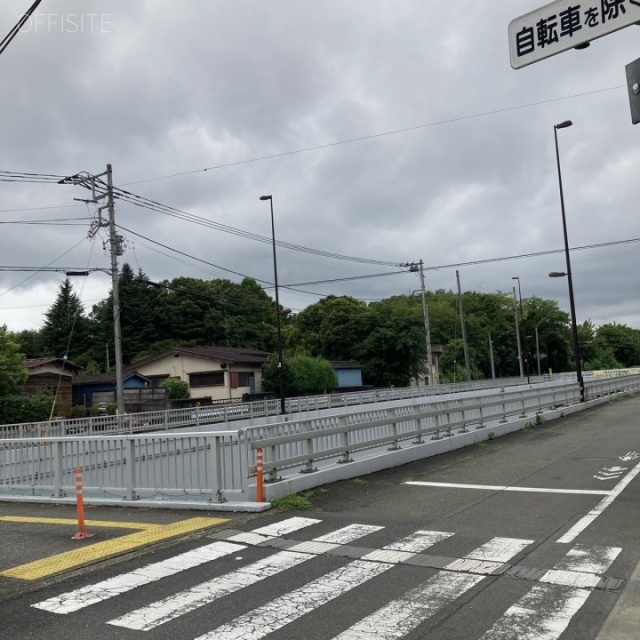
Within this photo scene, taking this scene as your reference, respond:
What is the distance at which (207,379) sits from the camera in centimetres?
5453

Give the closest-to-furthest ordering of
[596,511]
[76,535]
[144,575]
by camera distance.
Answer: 1. [144,575]
2. [76,535]
3. [596,511]

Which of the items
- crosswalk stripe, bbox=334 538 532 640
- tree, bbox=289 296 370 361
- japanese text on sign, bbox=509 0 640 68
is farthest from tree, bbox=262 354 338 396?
japanese text on sign, bbox=509 0 640 68

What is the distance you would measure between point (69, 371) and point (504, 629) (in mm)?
46523

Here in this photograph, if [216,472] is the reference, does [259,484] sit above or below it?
below

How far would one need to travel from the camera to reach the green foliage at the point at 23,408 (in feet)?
104

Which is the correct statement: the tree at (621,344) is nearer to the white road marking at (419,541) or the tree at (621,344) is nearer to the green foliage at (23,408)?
the green foliage at (23,408)

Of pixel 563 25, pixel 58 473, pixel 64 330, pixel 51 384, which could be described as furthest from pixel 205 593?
pixel 64 330

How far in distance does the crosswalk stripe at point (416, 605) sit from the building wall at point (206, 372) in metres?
46.5

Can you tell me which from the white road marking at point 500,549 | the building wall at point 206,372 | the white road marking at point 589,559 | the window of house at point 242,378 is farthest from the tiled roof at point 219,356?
the white road marking at point 589,559

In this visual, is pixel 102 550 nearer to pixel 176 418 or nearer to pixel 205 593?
pixel 205 593

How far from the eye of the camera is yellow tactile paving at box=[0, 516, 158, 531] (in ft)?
29.4

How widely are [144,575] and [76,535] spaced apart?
2.41m

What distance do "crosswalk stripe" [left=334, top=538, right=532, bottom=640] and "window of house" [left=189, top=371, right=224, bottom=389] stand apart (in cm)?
4790

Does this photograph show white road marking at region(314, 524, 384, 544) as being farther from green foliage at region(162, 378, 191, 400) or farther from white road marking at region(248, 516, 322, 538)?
green foliage at region(162, 378, 191, 400)
